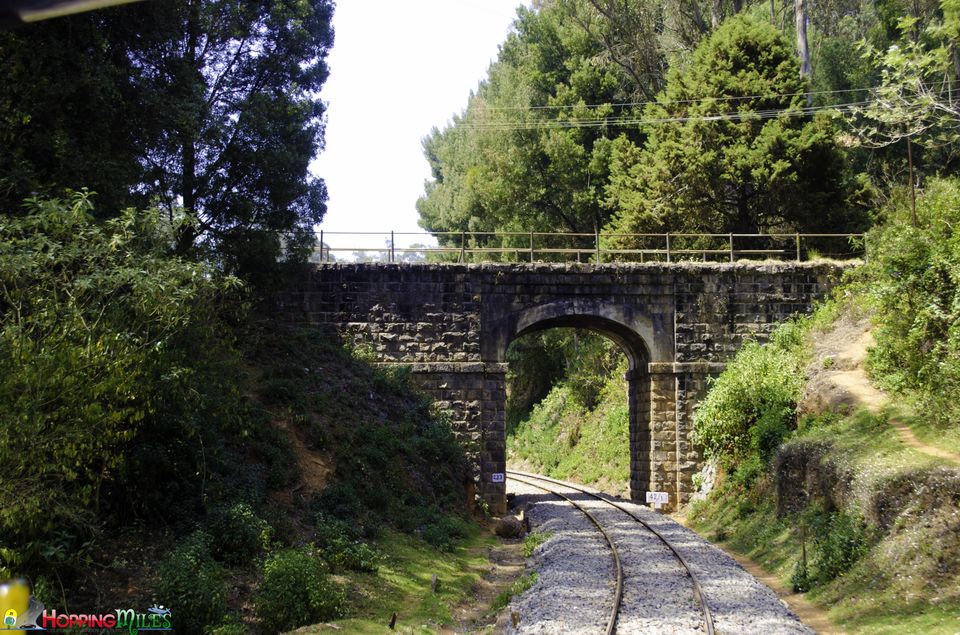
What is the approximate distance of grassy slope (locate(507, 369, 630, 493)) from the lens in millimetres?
33469

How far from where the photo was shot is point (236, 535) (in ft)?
42.6

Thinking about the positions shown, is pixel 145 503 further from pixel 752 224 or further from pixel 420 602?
pixel 752 224

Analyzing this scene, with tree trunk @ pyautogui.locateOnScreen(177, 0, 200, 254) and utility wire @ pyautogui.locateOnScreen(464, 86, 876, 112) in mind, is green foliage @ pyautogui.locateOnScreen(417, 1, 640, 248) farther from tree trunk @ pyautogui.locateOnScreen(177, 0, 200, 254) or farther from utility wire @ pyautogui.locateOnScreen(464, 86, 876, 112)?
tree trunk @ pyautogui.locateOnScreen(177, 0, 200, 254)

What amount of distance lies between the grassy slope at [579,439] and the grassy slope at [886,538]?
579 inches

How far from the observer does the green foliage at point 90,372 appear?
31.1 ft

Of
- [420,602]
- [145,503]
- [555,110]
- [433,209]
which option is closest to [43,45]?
[145,503]

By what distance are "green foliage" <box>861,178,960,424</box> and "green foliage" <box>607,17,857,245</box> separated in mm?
12902

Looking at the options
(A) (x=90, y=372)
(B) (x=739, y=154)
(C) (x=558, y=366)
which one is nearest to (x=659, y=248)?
(B) (x=739, y=154)

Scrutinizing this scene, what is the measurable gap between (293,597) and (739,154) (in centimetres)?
2503

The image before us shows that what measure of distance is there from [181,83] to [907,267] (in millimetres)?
15225

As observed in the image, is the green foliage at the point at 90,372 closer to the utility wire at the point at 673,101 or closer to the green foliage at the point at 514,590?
the green foliage at the point at 514,590

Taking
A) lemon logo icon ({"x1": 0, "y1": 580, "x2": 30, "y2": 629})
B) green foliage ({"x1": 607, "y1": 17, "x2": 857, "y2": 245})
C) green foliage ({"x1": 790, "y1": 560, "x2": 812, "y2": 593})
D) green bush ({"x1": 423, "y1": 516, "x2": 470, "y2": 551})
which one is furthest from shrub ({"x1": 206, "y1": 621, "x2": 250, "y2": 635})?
green foliage ({"x1": 607, "y1": 17, "x2": 857, "y2": 245})

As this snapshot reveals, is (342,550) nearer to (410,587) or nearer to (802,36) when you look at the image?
(410,587)

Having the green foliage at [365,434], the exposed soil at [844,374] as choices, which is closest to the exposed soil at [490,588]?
the green foliage at [365,434]
